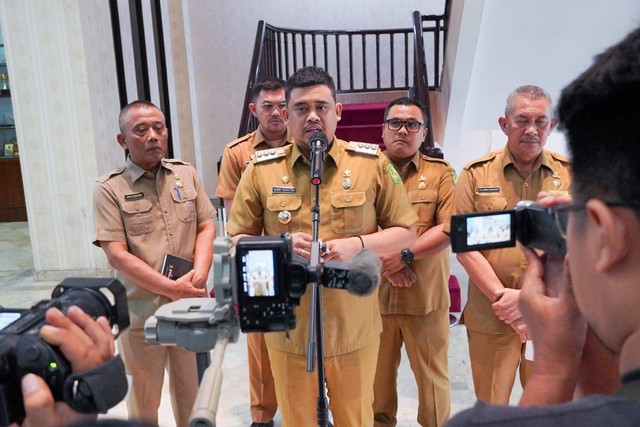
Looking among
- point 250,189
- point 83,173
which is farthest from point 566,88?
point 83,173

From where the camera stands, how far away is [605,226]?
605mm

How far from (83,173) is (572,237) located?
165 inches

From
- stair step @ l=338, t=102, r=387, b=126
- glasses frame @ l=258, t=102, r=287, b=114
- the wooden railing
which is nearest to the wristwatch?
glasses frame @ l=258, t=102, r=287, b=114

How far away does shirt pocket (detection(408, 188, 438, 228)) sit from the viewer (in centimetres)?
A: 233

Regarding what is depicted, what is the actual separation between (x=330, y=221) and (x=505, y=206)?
2.18ft

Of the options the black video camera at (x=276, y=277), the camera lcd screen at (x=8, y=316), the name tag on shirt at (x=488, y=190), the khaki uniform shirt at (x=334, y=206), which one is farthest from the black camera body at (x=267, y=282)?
the name tag on shirt at (x=488, y=190)

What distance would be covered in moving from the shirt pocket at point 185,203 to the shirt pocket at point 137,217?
0.33 feet

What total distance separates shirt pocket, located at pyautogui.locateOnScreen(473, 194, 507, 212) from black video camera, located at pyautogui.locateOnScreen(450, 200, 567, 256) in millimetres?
1046

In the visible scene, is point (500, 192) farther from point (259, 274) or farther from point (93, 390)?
point (93, 390)

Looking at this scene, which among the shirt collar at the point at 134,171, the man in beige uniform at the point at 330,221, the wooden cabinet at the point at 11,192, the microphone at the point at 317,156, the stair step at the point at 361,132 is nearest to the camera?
the microphone at the point at 317,156

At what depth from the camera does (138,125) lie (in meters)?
2.07

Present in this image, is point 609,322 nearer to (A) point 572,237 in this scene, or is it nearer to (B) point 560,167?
(A) point 572,237

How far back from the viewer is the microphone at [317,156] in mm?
1517

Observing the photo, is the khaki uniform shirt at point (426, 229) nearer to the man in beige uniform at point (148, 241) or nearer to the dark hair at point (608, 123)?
the man in beige uniform at point (148, 241)
